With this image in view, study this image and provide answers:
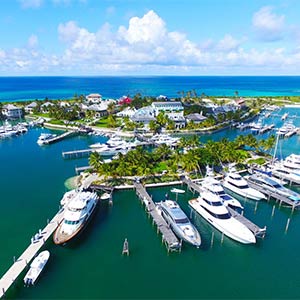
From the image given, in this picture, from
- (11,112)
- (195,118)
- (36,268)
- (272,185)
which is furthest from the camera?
(11,112)

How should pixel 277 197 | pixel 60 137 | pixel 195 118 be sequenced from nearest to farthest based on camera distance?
pixel 277 197 → pixel 60 137 → pixel 195 118

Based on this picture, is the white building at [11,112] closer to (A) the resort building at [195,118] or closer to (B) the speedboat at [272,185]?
(A) the resort building at [195,118]

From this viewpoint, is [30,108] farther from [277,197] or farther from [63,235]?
[277,197]

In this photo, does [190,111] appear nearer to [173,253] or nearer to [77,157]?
[77,157]

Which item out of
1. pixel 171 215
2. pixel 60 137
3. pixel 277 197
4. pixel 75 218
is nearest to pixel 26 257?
pixel 75 218

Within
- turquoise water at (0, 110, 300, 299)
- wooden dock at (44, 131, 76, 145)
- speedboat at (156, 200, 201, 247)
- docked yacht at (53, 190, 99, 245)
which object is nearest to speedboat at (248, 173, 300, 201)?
turquoise water at (0, 110, 300, 299)

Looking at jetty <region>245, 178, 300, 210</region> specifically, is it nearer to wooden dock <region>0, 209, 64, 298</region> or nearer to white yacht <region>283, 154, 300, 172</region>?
white yacht <region>283, 154, 300, 172</region>

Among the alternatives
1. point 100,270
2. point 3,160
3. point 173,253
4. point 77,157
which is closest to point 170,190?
point 173,253
